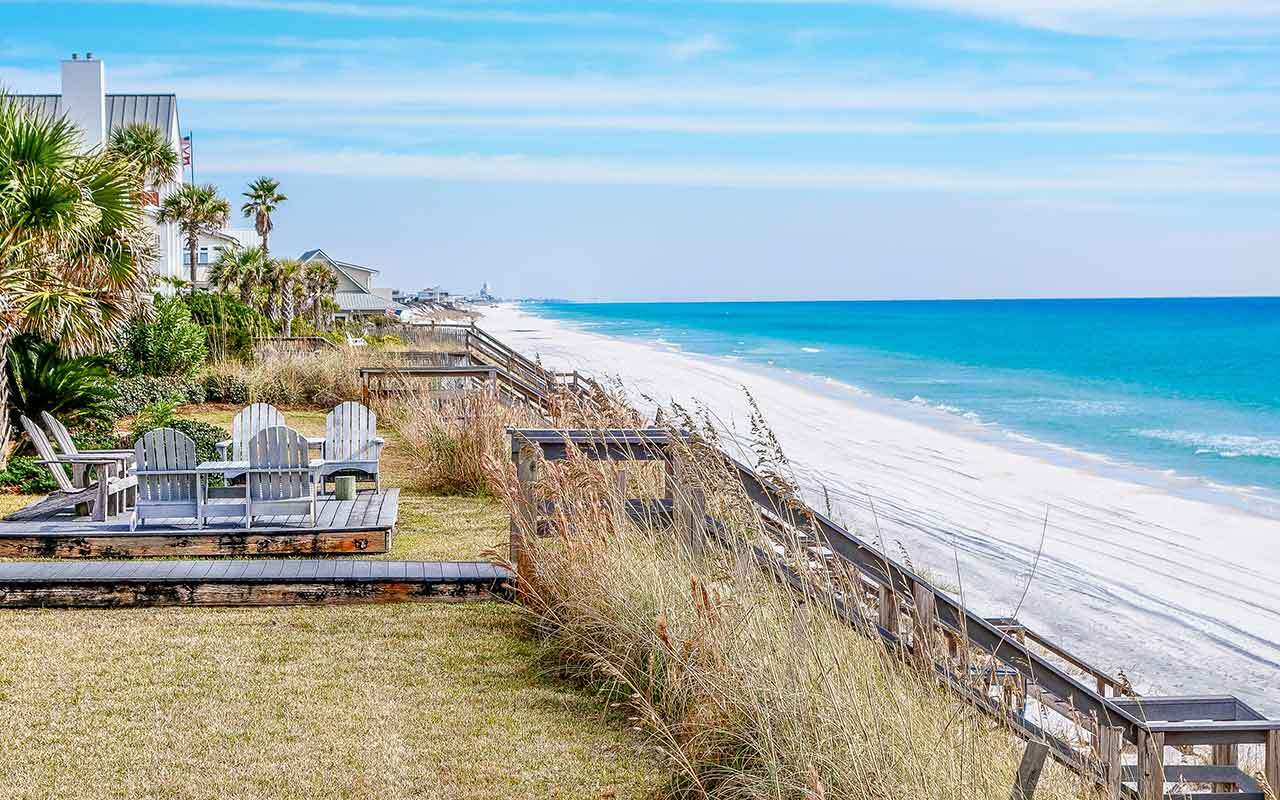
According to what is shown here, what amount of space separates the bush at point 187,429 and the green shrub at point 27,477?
1.02m

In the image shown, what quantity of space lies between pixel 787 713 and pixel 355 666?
3196mm

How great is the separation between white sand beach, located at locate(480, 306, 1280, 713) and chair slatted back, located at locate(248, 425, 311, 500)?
4.18 m

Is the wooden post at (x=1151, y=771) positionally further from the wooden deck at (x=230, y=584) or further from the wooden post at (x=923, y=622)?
the wooden deck at (x=230, y=584)

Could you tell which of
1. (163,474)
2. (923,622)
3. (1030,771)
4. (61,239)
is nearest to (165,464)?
(163,474)

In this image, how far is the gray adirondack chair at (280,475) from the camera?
9703mm

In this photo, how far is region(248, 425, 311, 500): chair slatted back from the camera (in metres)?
9.78

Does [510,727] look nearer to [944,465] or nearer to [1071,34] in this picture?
[944,465]

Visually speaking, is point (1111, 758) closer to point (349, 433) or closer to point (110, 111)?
point (349, 433)

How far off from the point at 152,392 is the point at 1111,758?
19740mm

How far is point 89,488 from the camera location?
10.8 meters

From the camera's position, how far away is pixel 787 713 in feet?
13.9

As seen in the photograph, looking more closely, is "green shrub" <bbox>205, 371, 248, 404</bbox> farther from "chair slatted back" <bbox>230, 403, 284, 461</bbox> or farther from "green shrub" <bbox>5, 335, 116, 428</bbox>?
"chair slatted back" <bbox>230, 403, 284, 461</bbox>

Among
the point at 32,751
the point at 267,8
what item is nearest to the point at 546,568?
the point at 32,751

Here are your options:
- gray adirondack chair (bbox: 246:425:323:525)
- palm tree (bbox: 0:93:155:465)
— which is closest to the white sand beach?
gray adirondack chair (bbox: 246:425:323:525)
